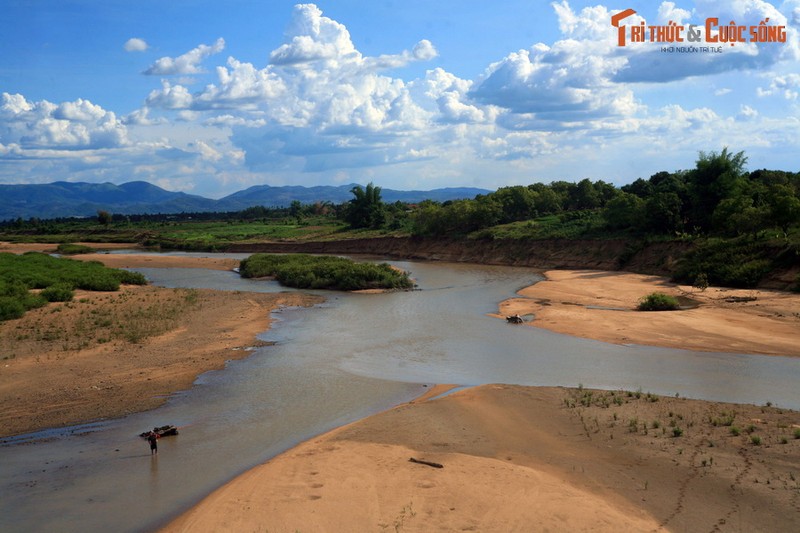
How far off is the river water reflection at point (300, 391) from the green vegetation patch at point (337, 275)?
9.88 m

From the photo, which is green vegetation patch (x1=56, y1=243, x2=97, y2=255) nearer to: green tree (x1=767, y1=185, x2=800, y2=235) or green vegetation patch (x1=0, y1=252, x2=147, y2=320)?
green vegetation patch (x1=0, y1=252, x2=147, y2=320)

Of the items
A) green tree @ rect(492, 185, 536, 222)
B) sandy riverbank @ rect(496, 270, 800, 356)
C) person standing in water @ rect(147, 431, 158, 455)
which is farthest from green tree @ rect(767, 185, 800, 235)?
person standing in water @ rect(147, 431, 158, 455)

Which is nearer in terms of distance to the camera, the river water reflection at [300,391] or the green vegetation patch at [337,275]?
the river water reflection at [300,391]

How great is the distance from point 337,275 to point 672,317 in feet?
75.8

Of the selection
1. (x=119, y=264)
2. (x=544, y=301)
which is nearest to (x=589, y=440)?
(x=544, y=301)

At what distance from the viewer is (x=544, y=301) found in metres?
36.3


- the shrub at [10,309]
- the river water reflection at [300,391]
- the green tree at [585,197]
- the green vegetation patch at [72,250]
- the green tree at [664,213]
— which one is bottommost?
the river water reflection at [300,391]

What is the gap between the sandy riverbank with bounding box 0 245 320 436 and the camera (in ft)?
56.6

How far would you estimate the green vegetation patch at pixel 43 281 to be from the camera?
30.5 meters

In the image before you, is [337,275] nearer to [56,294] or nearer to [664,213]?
[56,294]

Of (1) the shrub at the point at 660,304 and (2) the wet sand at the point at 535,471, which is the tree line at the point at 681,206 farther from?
(2) the wet sand at the point at 535,471

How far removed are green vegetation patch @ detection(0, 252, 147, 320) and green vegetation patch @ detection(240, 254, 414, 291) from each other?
34.8 feet

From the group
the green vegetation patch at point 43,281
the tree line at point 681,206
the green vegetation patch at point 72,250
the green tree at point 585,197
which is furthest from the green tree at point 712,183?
the green vegetation patch at point 72,250

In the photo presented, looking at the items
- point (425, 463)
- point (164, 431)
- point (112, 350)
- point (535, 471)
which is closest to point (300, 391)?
Result: point (164, 431)
